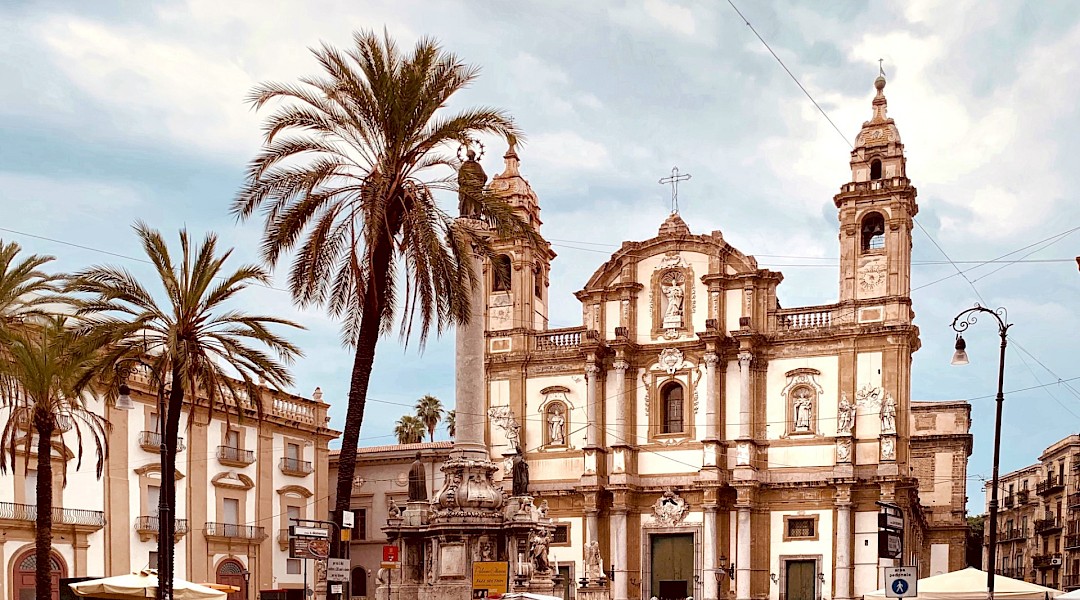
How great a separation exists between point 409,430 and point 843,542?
31.5 m

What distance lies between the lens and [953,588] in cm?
1992

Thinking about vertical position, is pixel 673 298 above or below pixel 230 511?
above

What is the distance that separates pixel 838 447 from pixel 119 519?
24361 mm

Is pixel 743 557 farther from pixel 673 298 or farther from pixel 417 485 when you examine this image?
pixel 417 485

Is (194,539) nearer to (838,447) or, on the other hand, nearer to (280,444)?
(280,444)

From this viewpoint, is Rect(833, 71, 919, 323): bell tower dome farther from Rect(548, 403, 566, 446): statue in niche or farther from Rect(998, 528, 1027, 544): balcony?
Rect(998, 528, 1027, 544): balcony

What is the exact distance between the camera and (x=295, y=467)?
158 ft

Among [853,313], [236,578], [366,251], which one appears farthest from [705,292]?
[366,251]

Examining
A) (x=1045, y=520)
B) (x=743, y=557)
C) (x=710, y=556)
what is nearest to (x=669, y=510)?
(x=710, y=556)

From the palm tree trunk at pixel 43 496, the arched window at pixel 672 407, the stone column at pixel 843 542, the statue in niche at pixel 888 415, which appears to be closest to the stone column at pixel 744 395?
the arched window at pixel 672 407

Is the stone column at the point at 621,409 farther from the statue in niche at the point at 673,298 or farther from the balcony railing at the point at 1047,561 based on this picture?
the balcony railing at the point at 1047,561

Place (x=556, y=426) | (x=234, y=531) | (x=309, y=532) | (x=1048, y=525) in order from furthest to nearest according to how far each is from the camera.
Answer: (x=1048, y=525) < (x=556, y=426) < (x=234, y=531) < (x=309, y=532)

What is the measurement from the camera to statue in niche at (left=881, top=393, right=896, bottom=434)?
141 feet

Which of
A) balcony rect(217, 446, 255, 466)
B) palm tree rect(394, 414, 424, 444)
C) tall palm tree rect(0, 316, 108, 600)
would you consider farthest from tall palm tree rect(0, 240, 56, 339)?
palm tree rect(394, 414, 424, 444)
